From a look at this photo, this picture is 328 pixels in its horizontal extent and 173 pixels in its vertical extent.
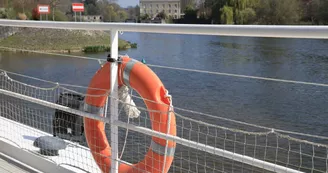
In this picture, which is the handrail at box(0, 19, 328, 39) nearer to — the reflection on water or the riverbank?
the reflection on water

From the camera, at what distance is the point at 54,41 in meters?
25.0

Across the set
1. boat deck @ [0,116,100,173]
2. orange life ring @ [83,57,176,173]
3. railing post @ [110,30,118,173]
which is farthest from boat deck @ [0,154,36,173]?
railing post @ [110,30,118,173]

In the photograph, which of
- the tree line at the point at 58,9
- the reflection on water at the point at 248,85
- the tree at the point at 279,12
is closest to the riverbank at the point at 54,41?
the tree line at the point at 58,9

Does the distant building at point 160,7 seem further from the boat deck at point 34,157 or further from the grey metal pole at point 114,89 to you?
the grey metal pole at point 114,89

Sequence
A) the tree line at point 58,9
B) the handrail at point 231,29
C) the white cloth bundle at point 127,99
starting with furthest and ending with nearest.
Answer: the tree line at point 58,9 → the white cloth bundle at point 127,99 → the handrail at point 231,29

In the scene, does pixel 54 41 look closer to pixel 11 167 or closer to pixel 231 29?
pixel 11 167

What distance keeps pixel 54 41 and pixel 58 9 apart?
552 inches

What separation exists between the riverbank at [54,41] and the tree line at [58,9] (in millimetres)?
2306

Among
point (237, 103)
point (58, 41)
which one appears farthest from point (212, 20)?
point (237, 103)

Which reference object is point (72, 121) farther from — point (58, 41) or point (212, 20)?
point (212, 20)

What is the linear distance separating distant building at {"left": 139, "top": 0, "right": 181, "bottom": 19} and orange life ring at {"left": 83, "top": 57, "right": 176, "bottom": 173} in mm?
81045

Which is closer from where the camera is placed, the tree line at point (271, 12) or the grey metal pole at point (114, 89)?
the grey metal pole at point (114, 89)

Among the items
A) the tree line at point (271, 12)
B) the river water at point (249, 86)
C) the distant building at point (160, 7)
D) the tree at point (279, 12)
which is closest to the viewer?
the river water at point (249, 86)

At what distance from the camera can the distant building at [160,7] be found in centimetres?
8262
